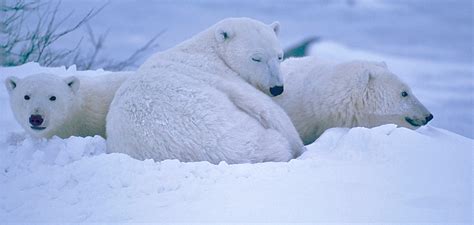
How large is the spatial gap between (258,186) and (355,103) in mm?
1635

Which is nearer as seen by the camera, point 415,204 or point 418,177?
point 415,204

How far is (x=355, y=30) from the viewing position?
79.0ft

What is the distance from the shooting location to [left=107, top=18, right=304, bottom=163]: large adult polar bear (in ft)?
13.5

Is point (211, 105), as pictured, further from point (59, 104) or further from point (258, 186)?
point (59, 104)

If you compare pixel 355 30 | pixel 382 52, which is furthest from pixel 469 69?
pixel 355 30

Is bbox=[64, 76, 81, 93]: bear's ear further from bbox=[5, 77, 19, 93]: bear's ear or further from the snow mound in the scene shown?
the snow mound

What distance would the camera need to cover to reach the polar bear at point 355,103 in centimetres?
496

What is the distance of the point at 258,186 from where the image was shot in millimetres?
3545

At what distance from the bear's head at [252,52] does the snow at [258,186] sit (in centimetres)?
63

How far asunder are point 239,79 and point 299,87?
1.87 ft

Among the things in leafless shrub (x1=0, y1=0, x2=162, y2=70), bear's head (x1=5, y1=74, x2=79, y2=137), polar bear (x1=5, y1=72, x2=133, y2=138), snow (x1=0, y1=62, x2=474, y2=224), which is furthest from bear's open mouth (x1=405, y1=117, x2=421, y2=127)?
leafless shrub (x1=0, y1=0, x2=162, y2=70)

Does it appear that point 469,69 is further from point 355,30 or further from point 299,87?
point 299,87

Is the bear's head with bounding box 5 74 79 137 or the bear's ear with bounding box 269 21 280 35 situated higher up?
the bear's ear with bounding box 269 21 280 35

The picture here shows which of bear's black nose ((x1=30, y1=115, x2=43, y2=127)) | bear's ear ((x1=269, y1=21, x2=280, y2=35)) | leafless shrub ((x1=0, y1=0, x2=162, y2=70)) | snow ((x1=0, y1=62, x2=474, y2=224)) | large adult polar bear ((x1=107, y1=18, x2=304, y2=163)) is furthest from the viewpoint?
leafless shrub ((x1=0, y1=0, x2=162, y2=70))
